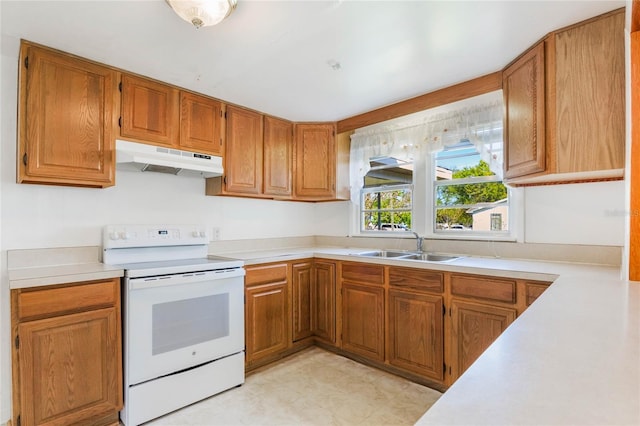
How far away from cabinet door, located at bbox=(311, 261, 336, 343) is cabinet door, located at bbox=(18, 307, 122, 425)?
161 centimetres

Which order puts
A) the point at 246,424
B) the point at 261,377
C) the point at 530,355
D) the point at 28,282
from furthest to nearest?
the point at 261,377, the point at 246,424, the point at 28,282, the point at 530,355

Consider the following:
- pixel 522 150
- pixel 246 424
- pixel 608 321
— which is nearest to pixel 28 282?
pixel 246 424

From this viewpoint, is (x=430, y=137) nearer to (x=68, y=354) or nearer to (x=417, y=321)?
(x=417, y=321)

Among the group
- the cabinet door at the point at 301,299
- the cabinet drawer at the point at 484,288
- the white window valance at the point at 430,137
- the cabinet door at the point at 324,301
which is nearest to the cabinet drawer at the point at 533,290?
the cabinet drawer at the point at 484,288

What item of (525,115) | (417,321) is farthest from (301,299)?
(525,115)

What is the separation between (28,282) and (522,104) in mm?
2922

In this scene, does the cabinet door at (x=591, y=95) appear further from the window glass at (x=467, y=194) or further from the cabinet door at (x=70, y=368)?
the cabinet door at (x=70, y=368)

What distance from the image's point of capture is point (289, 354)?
2.86 m

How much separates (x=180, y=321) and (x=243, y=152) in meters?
1.48

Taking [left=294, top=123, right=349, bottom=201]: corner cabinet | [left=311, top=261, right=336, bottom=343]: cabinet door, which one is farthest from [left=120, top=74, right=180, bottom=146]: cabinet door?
[left=311, top=261, right=336, bottom=343]: cabinet door

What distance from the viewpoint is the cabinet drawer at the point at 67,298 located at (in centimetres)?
164

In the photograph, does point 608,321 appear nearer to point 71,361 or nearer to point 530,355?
point 530,355

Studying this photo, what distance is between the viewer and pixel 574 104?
1.73m

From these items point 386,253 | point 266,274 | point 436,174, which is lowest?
point 266,274
